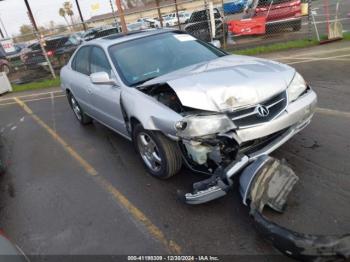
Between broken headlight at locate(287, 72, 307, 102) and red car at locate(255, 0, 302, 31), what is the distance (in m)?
10.6

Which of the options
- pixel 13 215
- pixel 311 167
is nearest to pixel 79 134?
pixel 13 215

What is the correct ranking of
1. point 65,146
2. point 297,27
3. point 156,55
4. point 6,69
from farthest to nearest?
point 6,69, point 297,27, point 65,146, point 156,55

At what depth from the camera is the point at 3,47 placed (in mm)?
16797

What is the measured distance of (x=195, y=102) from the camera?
3504 millimetres

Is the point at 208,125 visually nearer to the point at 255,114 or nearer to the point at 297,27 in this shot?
the point at 255,114

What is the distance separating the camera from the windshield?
4.65 meters

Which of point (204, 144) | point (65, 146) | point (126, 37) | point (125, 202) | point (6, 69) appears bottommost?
point (6, 69)

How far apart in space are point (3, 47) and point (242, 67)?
1583cm

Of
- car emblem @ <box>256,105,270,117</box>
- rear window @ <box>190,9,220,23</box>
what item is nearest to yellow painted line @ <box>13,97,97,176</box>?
car emblem @ <box>256,105,270,117</box>

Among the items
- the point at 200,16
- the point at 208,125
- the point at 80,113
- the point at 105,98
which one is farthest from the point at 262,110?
the point at 200,16

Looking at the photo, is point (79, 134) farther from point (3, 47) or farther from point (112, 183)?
point (3, 47)

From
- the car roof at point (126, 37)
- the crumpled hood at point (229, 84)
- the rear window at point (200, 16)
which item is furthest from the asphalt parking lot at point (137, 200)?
the rear window at point (200, 16)

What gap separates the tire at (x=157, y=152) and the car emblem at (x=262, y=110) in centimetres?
98

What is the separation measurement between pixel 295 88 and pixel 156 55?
76.4 inches
